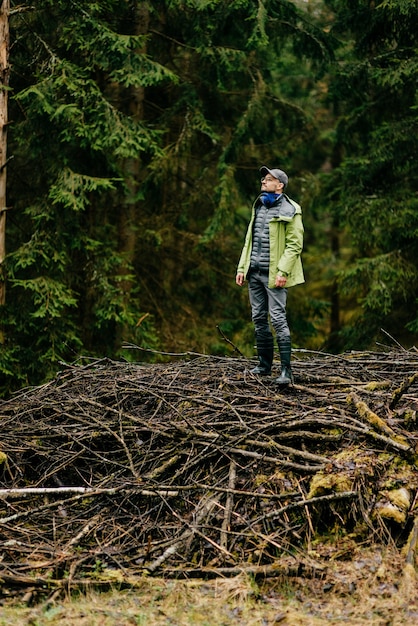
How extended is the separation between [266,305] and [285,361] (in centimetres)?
72

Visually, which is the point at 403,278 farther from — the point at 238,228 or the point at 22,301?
the point at 22,301

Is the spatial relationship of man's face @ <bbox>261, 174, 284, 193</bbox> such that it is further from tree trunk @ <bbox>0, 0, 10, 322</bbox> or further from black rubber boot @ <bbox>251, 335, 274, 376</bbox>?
tree trunk @ <bbox>0, 0, 10, 322</bbox>

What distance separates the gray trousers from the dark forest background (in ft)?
13.0

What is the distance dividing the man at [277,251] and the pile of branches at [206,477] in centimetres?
57

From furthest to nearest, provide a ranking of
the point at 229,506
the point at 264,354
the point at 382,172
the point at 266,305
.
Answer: the point at 382,172
the point at 264,354
the point at 266,305
the point at 229,506

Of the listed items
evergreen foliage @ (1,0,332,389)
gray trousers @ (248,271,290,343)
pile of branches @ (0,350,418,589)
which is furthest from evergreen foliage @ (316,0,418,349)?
pile of branches @ (0,350,418,589)

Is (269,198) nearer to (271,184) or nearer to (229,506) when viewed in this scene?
(271,184)

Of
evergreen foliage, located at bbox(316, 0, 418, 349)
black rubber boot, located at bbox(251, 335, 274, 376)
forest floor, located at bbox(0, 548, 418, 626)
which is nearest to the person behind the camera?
forest floor, located at bbox(0, 548, 418, 626)

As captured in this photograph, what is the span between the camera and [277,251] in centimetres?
756

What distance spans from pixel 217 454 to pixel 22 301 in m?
7.17

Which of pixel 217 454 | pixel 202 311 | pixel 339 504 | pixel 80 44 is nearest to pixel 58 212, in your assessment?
pixel 80 44

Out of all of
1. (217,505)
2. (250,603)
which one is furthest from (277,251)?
(250,603)

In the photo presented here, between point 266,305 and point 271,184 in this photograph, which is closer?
point 271,184

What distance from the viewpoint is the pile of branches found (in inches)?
215
